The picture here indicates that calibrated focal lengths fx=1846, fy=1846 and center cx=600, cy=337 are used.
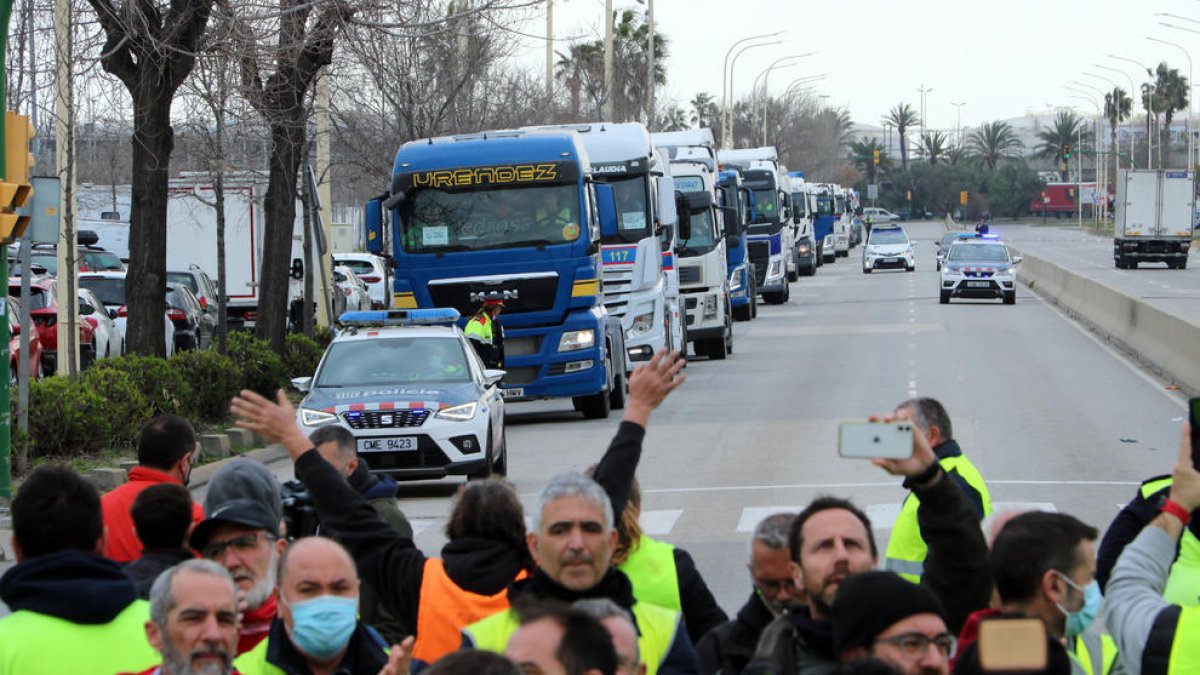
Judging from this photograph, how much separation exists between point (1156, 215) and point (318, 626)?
6731cm

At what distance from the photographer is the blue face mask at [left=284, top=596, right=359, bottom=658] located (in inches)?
202

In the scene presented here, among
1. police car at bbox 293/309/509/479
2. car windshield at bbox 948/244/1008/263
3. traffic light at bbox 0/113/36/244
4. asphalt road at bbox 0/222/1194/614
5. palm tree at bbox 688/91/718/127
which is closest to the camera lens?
traffic light at bbox 0/113/36/244

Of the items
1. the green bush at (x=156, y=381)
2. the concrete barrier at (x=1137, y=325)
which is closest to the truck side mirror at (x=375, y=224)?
the green bush at (x=156, y=381)

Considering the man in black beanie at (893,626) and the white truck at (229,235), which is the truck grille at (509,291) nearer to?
the white truck at (229,235)

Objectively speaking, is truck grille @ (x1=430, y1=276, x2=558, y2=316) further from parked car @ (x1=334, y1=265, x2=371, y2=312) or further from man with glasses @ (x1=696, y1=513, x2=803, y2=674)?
man with glasses @ (x1=696, y1=513, x2=803, y2=674)

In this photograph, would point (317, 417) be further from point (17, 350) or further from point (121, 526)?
point (121, 526)

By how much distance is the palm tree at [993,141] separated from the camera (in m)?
167

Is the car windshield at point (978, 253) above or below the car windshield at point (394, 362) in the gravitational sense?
above

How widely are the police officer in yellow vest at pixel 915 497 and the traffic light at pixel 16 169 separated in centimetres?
943

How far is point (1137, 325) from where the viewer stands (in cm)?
→ 3284

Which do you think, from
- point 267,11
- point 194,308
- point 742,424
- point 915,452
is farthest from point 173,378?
point 915,452

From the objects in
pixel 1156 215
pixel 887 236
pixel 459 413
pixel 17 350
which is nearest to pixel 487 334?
pixel 459 413

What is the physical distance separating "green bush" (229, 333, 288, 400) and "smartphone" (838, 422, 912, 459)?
19.0 m

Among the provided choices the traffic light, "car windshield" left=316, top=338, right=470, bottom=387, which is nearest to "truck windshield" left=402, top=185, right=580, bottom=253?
"car windshield" left=316, top=338, right=470, bottom=387
